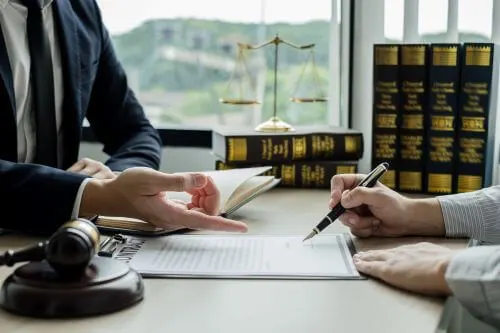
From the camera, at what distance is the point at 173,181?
121 cm

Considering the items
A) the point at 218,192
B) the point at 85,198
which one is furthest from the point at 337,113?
the point at 85,198

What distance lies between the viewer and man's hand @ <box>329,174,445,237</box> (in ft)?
4.17

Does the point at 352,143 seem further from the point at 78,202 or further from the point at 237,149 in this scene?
the point at 78,202

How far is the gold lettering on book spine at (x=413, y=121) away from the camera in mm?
1748

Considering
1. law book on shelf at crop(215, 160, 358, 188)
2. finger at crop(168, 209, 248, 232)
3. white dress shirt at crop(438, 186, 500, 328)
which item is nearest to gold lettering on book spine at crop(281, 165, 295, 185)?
law book on shelf at crop(215, 160, 358, 188)

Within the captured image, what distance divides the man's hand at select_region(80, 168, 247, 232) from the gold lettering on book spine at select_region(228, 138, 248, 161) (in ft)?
1.46

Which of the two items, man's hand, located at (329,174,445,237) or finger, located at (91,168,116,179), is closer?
man's hand, located at (329,174,445,237)

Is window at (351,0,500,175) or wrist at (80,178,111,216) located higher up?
window at (351,0,500,175)

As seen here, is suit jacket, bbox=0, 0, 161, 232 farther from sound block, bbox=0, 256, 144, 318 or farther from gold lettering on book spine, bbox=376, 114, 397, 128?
gold lettering on book spine, bbox=376, 114, 397, 128

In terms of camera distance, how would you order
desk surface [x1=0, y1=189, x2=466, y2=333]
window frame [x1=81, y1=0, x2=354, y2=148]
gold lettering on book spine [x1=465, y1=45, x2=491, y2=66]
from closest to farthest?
desk surface [x1=0, y1=189, x2=466, y2=333], gold lettering on book spine [x1=465, y1=45, x2=491, y2=66], window frame [x1=81, y1=0, x2=354, y2=148]

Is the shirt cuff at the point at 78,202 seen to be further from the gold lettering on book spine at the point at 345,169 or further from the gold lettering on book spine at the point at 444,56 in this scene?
the gold lettering on book spine at the point at 444,56

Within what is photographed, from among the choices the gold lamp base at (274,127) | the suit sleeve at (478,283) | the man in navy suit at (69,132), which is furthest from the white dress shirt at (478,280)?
the gold lamp base at (274,127)

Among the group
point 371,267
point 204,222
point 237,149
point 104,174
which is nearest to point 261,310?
point 371,267

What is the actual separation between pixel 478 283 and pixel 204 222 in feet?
1.50
